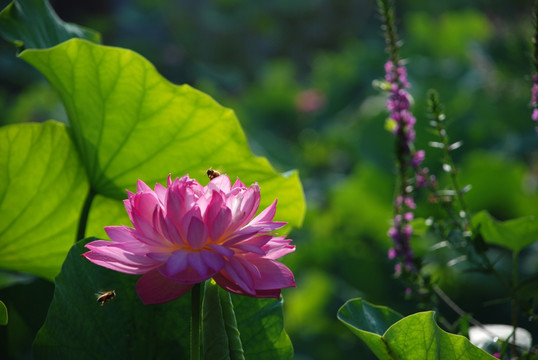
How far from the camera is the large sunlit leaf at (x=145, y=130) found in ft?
2.54

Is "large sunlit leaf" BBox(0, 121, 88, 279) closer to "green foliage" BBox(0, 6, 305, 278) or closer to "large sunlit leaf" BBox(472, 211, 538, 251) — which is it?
"green foliage" BBox(0, 6, 305, 278)

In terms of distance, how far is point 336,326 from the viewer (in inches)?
77.8

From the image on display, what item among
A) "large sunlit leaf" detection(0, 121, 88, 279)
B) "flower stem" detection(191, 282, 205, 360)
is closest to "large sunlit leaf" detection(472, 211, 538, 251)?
"flower stem" detection(191, 282, 205, 360)

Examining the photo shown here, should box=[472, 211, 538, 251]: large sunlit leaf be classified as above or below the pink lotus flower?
below

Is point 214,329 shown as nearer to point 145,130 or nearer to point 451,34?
point 145,130

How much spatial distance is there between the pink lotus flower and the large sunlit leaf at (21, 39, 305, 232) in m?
0.32

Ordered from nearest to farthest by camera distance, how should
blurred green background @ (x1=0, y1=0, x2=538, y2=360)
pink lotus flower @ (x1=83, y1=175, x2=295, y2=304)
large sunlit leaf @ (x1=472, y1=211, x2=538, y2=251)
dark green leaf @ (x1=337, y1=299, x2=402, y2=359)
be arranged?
pink lotus flower @ (x1=83, y1=175, x2=295, y2=304)
dark green leaf @ (x1=337, y1=299, x2=402, y2=359)
large sunlit leaf @ (x1=472, y1=211, x2=538, y2=251)
blurred green background @ (x1=0, y1=0, x2=538, y2=360)

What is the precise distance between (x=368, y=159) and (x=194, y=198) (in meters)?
2.06

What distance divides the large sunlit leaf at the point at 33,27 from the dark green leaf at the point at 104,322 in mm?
315

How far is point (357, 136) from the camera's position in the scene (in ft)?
8.63

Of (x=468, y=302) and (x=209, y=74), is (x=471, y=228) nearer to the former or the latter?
(x=468, y=302)

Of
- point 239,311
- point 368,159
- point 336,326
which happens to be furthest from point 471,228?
point 368,159

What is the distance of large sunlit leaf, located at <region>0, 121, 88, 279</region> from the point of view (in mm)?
749

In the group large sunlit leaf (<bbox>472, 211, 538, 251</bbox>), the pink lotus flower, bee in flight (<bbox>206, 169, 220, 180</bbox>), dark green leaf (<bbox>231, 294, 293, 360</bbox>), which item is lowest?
dark green leaf (<bbox>231, 294, 293, 360</bbox>)
